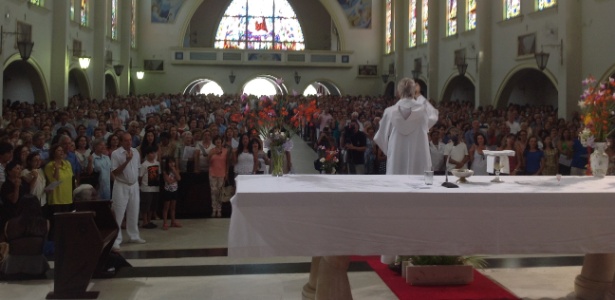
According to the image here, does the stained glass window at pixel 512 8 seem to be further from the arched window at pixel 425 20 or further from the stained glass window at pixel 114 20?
the stained glass window at pixel 114 20

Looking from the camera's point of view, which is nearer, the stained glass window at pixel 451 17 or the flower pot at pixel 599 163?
the flower pot at pixel 599 163

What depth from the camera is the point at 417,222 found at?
4562 mm

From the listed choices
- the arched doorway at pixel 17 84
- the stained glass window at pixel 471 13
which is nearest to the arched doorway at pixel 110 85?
the arched doorway at pixel 17 84

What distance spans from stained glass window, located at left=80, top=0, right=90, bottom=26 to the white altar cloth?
2055 centimetres

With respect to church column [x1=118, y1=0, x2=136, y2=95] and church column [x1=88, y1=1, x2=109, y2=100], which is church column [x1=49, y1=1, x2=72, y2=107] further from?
church column [x1=118, y1=0, x2=136, y2=95]

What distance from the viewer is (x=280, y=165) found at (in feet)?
19.5

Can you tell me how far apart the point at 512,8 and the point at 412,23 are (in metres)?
10.3

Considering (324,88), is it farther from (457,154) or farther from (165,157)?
(165,157)

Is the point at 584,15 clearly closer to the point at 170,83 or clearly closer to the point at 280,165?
the point at 280,165

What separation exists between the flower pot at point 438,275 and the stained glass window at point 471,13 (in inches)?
752

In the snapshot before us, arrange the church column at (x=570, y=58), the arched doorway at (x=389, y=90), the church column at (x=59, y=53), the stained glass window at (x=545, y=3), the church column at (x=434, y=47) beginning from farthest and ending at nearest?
the arched doorway at (x=389, y=90)
the church column at (x=434, y=47)
the church column at (x=59, y=53)
the stained glass window at (x=545, y=3)
the church column at (x=570, y=58)

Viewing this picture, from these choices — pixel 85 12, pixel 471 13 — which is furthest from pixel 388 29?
pixel 85 12

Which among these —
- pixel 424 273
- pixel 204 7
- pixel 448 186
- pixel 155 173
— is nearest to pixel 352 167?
pixel 155 173

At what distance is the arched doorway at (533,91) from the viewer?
23.3 meters
